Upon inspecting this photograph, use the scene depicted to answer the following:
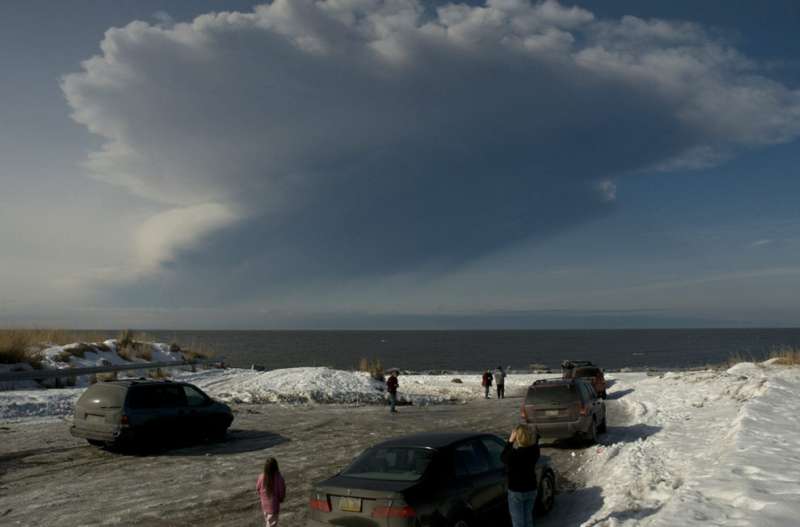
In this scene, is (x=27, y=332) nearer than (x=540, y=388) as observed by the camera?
No

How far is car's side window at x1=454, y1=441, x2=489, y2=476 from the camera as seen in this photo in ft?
25.6

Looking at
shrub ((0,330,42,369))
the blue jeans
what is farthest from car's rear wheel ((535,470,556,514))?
shrub ((0,330,42,369))

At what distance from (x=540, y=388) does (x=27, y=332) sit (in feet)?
98.1

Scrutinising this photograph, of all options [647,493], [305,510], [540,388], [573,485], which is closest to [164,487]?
[305,510]

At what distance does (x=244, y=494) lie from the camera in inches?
418

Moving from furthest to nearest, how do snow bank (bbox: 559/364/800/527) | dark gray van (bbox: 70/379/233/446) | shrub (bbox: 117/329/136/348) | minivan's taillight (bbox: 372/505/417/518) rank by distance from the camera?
shrub (bbox: 117/329/136/348), dark gray van (bbox: 70/379/233/446), snow bank (bbox: 559/364/800/527), minivan's taillight (bbox: 372/505/417/518)

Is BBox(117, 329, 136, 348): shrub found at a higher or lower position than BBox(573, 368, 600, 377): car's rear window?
higher

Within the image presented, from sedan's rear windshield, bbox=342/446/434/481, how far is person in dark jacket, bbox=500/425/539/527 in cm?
100

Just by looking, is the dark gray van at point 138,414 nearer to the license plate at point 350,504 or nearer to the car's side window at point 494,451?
the license plate at point 350,504

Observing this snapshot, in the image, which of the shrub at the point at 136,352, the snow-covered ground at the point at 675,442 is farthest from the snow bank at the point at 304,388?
Result: the shrub at the point at 136,352

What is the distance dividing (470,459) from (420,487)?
1.34 m

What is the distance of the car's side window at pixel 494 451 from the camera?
844cm

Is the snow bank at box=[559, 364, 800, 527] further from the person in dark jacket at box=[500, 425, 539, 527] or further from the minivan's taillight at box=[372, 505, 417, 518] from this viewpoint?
the minivan's taillight at box=[372, 505, 417, 518]

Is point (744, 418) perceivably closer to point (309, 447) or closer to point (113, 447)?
point (309, 447)
